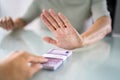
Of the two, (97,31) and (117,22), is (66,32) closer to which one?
(97,31)

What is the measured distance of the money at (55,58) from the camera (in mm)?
775

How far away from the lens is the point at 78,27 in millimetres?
1502

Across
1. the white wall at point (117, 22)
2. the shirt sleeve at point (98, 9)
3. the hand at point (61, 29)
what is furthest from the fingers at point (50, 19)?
the white wall at point (117, 22)

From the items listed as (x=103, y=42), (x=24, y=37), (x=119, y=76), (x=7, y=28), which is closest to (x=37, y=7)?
(x=7, y=28)

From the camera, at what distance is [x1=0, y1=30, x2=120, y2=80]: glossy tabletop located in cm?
74

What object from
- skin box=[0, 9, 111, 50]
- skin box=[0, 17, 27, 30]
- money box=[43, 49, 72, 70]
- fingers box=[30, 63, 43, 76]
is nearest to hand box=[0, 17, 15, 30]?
skin box=[0, 17, 27, 30]

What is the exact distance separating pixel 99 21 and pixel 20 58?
24.3 inches

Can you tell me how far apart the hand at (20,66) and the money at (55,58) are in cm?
2

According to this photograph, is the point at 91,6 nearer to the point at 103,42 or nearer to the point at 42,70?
the point at 103,42

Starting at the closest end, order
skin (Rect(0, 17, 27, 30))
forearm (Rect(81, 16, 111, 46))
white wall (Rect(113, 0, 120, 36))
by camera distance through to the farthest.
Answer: forearm (Rect(81, 16, 111, 46))
skin (Rect(0, 17, 27, 30))
white wall (Rect(113, 0, 120, 36))

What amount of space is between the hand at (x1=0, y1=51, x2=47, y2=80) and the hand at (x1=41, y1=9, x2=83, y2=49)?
148mm

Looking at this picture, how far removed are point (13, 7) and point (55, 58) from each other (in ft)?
5.31

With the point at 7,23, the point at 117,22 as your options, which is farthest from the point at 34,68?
the point at 117,22

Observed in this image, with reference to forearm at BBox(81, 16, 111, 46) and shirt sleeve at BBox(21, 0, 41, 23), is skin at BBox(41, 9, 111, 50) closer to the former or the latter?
forearm at BBox(81, 16, 111, 46)
